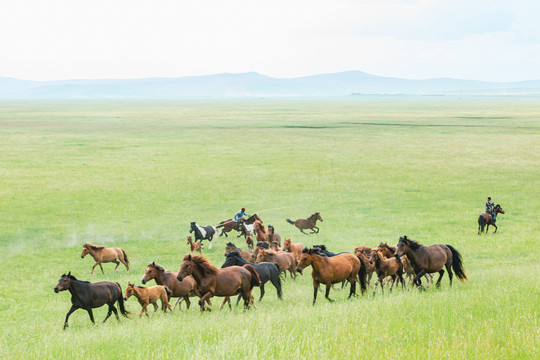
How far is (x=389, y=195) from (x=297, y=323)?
28.1m

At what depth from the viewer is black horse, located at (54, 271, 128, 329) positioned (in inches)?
491

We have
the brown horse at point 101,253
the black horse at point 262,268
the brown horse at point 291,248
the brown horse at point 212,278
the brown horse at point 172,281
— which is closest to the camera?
the brown horse at point 212,278

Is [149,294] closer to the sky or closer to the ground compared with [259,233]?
closer to the sky

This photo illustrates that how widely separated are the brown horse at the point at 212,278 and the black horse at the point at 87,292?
1900mm

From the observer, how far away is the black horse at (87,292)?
1248 cm

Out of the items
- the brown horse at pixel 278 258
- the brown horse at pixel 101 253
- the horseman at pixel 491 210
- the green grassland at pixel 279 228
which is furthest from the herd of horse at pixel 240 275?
the horseman at pixel 491 210

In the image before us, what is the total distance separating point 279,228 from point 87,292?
51.2ft

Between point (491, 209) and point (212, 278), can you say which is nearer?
point (212, 278)

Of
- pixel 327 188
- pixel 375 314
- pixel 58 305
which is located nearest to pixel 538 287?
pixel 375 314

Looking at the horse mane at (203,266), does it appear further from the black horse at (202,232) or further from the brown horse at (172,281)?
the black horse at (202,232)

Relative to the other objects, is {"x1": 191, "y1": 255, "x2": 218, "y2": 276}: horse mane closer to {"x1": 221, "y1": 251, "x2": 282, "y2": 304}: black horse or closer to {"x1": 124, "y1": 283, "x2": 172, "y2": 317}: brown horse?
{"x1": 124, "y1": 283, "x2": 172, "y2": 317}: brown horse

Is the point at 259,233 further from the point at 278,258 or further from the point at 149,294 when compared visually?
the point at 149,294

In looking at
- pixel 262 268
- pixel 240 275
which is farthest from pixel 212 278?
pixel 262 268

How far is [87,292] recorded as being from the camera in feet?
41.7
